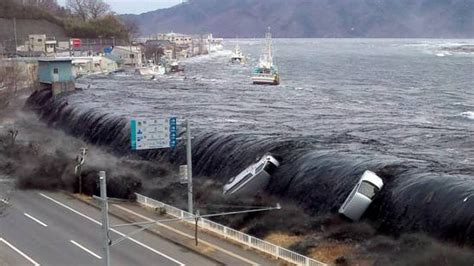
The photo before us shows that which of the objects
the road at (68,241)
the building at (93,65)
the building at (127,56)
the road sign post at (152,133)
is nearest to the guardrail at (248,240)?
the road at (68,241)

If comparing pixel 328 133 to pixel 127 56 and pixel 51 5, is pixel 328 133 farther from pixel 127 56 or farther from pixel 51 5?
pixel 51 5

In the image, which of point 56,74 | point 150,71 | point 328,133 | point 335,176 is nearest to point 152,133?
point 335,176

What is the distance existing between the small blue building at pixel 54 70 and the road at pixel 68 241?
36.7 meters

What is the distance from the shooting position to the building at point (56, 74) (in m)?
67.6

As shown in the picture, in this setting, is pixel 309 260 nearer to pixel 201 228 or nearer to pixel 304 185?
pixel 201 228

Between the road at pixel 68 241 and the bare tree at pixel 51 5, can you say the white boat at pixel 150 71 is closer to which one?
the bare tree at pixel 51 5

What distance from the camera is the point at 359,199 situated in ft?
93.0

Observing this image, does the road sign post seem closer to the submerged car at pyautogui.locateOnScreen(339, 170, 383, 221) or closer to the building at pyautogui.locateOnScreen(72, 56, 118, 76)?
the submerged car at pyautogui.locateOnScreen(339, 170, 383, 221)

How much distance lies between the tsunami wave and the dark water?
6 cm

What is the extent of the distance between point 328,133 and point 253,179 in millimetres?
Result: 13808

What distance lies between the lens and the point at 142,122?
27.4 meters

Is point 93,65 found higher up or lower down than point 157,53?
higher up

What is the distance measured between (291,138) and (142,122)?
55.6 feet

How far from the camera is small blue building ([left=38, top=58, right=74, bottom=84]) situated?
67375 mm
